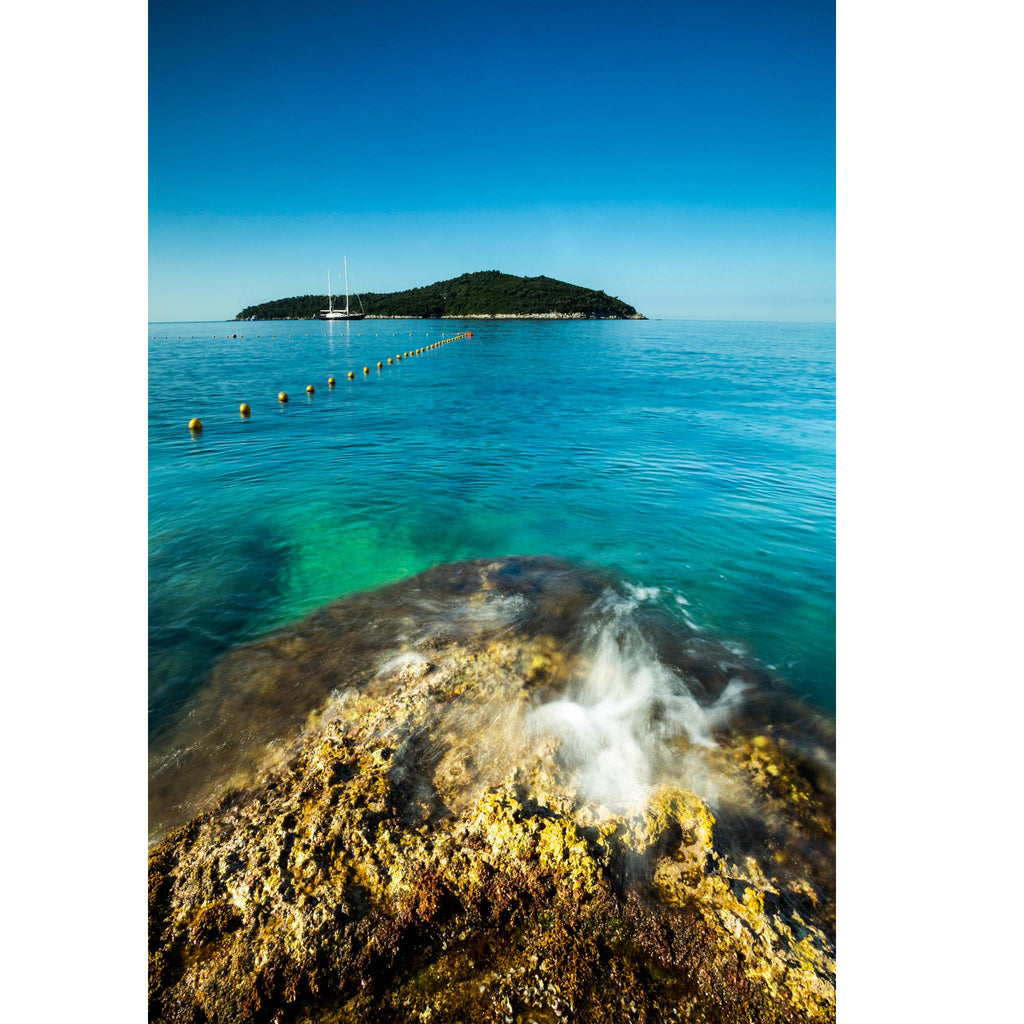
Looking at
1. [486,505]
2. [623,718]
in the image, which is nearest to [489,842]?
[623,718]

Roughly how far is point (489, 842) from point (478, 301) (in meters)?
121

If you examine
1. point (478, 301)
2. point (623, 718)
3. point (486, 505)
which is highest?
point (478, 301)

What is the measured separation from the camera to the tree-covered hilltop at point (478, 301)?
110312 mm

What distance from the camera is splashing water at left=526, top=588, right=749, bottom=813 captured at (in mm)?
3027

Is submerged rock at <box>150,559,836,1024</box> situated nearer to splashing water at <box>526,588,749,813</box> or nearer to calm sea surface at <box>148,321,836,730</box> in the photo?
splashing water at <box>526,588,749,813</box>

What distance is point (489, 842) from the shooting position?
2420 millimetres

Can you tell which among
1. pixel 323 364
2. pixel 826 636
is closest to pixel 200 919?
pixel 826 636

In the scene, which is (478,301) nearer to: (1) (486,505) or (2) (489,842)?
(1) (486,505)

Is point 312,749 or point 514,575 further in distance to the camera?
point 514,575

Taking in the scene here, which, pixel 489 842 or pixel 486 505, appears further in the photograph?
pixel 486 505

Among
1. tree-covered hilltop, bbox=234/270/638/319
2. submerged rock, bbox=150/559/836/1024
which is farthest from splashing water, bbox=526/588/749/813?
tree-covered hilltop, bbox=234/270/638/319
